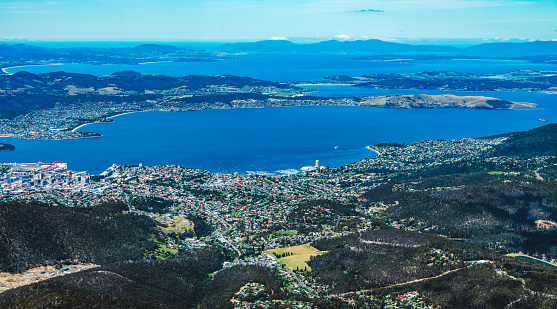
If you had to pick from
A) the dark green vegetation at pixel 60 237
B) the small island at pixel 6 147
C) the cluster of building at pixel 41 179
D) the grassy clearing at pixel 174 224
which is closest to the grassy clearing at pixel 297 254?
the grassy clearing at pixel 174 224

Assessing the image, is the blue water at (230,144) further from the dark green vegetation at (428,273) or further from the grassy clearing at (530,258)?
the grassy clearing at (530,258)

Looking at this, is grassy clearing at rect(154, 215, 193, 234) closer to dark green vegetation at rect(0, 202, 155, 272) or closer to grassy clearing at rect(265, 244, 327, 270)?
dark green vegetation at rect(0, 202, 155, 272)

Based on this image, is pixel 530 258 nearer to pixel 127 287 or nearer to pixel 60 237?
pixel 127 287

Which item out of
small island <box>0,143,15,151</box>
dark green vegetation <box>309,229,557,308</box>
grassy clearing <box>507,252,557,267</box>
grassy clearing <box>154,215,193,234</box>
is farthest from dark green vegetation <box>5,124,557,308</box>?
small island <box>0,143,15,151</box>

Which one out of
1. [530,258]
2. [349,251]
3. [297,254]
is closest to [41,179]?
[297,254]

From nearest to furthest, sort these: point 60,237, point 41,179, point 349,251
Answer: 1. point 60,237
2. point 349,251
3. point 41,179

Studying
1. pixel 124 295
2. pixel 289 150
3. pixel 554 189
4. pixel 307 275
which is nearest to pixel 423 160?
pixel 289 150
